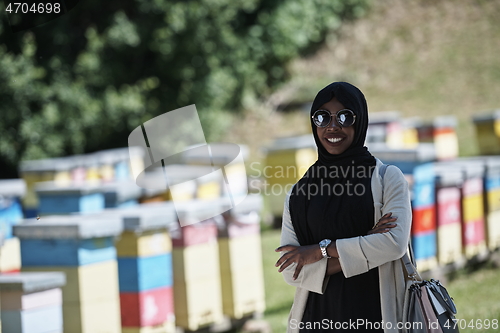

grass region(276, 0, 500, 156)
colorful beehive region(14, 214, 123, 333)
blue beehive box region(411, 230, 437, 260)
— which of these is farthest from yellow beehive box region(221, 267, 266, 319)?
grass region(276, 0, 500, 156)

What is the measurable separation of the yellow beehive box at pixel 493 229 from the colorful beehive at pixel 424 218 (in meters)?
0.92

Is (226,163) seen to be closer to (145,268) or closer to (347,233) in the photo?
(145,268)

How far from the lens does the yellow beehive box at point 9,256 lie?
5113mm

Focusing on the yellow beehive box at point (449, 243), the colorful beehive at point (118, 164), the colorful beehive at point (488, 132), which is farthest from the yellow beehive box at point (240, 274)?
the colorful beehive at point (488, 132)

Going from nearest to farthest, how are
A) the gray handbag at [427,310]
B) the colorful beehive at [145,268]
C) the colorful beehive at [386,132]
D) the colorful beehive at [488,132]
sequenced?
1. the gray handbag at [427,310]
2. the colorful beehive at [145,268]
3. the colorful beehive at [488,132]
4. the colorful beehive at [386,132]

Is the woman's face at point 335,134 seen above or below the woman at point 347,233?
above

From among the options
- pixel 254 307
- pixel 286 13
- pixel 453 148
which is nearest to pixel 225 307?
pixel 254 307

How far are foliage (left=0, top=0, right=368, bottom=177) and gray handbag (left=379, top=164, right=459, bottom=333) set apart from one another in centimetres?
1328

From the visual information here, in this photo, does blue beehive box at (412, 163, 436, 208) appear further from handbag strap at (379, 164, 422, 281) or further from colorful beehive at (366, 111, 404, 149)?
colorful beehive at (366, 111, 404, 149)

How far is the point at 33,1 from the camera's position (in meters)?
6.18

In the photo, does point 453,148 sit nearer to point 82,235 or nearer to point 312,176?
point 82,235

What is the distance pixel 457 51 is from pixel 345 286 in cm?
→ 1766

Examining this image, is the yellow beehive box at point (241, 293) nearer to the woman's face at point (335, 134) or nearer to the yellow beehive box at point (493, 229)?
the yellow beehive box at point (493, 229)

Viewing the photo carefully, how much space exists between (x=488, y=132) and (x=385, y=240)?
8.68 m
